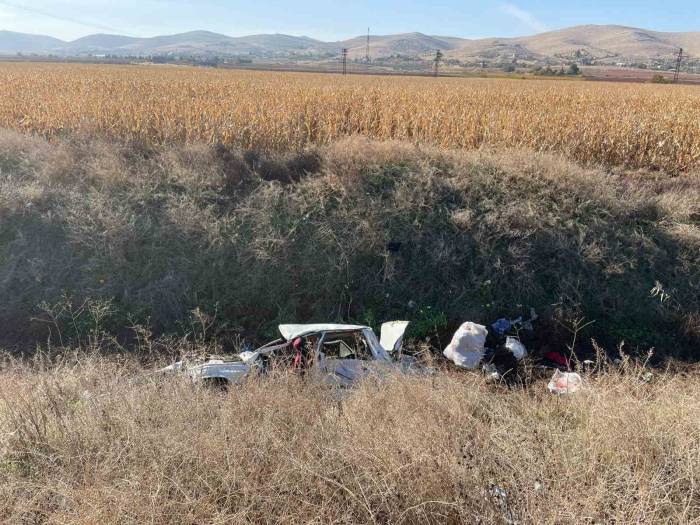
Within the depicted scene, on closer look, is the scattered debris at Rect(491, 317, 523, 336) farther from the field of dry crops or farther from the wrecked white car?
the field of dry crops

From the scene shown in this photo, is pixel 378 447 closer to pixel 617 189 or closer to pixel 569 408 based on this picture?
pixel 569 408

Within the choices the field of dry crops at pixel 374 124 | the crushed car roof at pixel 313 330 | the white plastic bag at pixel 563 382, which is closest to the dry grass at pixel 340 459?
the crushed car roof at pixel 313 330

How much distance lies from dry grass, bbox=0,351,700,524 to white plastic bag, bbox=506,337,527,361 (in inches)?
86.5

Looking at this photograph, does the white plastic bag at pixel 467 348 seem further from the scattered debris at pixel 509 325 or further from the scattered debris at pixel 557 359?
the scattered debris at pixel 557 359

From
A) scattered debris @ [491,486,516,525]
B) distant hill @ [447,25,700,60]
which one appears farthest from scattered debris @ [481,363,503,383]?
distant hill @ [447,25,700,60]

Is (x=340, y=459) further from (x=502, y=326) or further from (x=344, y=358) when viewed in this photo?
(x=502, y=326)

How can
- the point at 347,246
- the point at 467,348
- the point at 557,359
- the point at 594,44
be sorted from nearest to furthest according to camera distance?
the point at 467,348 → the point at 557,359 → the point at 347,246 → the point at 594,44

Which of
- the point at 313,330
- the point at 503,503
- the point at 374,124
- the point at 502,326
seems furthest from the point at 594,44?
the point at 503,503

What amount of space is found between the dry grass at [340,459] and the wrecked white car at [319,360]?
736 millimetres

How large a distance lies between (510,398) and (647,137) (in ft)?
29.3

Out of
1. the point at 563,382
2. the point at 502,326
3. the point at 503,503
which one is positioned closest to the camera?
the point at 503,503

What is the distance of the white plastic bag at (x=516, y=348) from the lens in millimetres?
5668

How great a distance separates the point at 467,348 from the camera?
556cm

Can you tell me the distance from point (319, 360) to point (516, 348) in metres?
2.80
